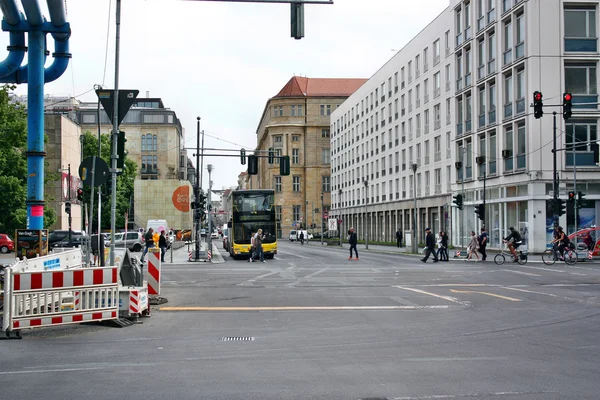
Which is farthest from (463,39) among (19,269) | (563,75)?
(19,269)

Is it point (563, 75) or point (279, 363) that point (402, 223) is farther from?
point (279, 363)

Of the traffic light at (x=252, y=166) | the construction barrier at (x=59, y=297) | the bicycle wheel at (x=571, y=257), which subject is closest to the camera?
the construction barrier at (x=59, y=297)

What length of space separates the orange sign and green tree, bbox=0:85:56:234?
1192 inches

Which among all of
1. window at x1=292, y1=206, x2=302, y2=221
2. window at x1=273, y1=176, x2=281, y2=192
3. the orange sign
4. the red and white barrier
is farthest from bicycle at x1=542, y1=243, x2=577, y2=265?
window at x1=273, y1=176, x2=281, y2=192

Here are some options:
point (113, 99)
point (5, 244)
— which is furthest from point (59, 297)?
point (5, 244)

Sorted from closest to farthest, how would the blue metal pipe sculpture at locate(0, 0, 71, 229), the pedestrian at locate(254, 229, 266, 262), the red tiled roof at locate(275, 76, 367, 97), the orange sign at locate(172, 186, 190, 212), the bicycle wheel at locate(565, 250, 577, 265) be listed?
the blue metal pipe sculpture at locate(0, 0, 71, 229) → the bicycle wheel at locate(565, 250, 577, 265) → the pedestrian at locate(254, 229, 266, 262) → the orange sign at locate(172, 186, 190, 212) → the red tiled roof at locate(275, 76, 367, 97)

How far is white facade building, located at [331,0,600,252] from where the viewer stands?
134ft

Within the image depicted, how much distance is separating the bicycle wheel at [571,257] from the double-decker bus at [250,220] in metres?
16.3

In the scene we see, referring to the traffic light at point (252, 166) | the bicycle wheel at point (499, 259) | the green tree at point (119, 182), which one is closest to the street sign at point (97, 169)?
the traffic light at point (252, 166)

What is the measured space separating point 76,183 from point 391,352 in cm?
6565

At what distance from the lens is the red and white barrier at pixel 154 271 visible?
1552 cm

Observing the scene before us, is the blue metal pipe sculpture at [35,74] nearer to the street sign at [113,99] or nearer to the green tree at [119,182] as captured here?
the street sign at [113,99]

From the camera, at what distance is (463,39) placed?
5209 centimetres

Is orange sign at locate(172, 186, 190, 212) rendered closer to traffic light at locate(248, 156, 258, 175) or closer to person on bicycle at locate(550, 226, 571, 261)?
traffic light at locate(248, 156, 258, 175)
